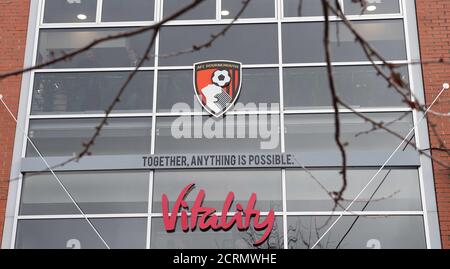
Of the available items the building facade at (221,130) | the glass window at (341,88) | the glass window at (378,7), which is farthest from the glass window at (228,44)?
the glass window at (378,7)

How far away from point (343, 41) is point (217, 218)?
3283mm

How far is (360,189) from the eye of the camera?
31.4 ft

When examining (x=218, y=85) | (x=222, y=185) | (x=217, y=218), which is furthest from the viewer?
(x=218, y=85)

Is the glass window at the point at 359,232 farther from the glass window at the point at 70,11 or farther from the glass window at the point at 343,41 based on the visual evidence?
the glass window at the point at 70,11

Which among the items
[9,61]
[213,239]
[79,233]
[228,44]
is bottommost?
[213,239]

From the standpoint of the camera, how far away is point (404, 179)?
960 centimetres

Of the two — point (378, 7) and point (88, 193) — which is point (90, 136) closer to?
point (88, 193)

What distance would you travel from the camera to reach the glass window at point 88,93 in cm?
1017

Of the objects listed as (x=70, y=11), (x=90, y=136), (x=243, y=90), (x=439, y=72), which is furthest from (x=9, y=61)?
(x=439, y=72)

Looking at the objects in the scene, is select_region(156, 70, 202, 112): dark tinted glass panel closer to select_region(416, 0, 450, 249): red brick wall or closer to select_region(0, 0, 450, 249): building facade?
select_region(0, 0, 450, 249): building facade

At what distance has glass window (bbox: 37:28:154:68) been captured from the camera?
10.4m

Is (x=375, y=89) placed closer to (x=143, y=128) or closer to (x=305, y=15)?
(x=305, y=15)

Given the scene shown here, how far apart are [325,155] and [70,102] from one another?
385 cm

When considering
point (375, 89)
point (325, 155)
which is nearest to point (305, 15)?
point (375, 89)
